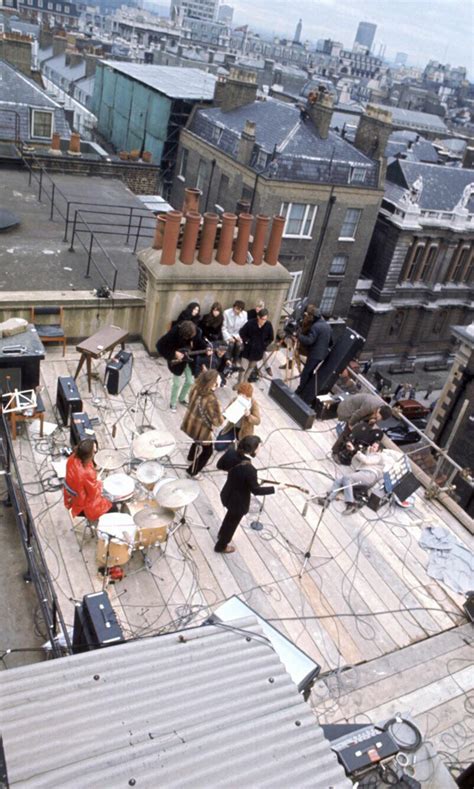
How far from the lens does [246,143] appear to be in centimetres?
3319

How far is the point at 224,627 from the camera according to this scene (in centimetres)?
502

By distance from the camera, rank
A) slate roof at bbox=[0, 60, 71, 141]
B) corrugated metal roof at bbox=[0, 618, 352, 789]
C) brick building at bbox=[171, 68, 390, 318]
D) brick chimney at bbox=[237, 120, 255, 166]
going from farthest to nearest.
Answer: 1. brick building at bbox=[171, 68, 390, 318]
2. brick chimney at bbox=[237, 120, 255, 166]
3. slate roof at bbox=[0, 60, 71, 141]
4. corrugated metal roof at bbox=[0, 618, 352, 789]

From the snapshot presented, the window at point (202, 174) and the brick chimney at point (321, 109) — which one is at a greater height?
the brick chimney at point (321, 109)

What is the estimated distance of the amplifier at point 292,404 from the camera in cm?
1193

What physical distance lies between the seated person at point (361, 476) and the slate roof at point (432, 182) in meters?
33.4

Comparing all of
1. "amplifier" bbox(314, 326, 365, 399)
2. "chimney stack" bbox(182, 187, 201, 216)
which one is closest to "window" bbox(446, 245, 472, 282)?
"amplifier" bbox(314, 326, 365, 399)

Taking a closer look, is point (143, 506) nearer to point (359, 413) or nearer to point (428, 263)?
point (359, 413)

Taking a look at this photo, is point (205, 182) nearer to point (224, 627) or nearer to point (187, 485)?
point (187, 485)

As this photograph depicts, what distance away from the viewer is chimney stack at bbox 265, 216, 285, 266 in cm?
1277

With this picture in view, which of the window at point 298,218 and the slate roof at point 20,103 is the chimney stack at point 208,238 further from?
the window at point 298,218

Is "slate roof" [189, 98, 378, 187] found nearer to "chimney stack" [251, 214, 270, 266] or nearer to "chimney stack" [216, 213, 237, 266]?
"chimney stack" [251, 214, 270, 266]

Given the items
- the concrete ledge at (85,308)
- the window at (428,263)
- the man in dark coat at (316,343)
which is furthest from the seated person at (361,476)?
the window at (428,263)

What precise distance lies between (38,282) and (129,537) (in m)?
7.95

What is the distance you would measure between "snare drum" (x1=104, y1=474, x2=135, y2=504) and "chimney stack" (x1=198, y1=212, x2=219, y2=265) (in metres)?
5.57
